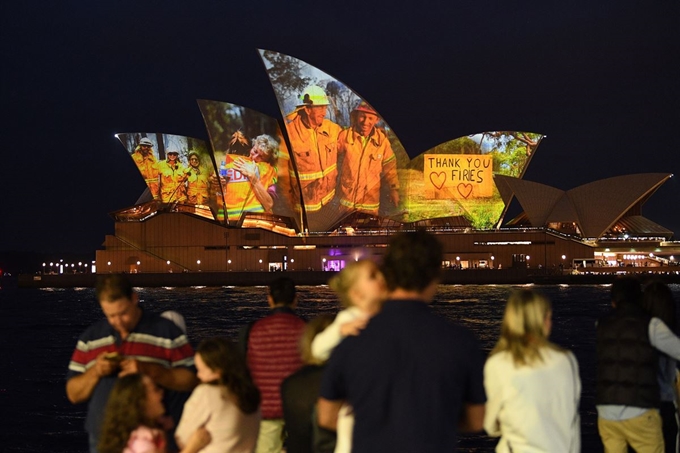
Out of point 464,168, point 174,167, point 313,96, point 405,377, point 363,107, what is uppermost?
point 313,96

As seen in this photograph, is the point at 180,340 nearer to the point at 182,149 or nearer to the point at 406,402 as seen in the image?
the point at 406,402

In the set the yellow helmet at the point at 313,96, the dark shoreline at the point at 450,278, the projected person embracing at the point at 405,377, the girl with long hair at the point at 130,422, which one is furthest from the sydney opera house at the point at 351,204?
the projected person embracing at the point at 405,377

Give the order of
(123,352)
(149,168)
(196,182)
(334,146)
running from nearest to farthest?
(123,352) → (334,146) → (149,168) → (196,182)

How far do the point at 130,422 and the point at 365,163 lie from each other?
52.3 meters

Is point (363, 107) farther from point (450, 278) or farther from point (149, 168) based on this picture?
point (149, 168)

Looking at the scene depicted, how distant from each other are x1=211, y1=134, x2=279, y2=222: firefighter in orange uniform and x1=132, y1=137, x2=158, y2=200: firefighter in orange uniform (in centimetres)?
516

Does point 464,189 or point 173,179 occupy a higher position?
point 173,179

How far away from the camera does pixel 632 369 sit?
5055 mm

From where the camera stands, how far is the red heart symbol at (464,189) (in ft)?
190

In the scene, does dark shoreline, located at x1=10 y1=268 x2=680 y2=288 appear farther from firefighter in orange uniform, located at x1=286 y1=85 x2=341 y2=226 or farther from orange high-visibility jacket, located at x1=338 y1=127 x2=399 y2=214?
orange high-visibility jacket, located at x1=338 y1=127 x2=399 y2=214

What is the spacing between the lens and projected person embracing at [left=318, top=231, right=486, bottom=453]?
300 centimetres

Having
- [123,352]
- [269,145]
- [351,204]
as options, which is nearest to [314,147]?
[269,145]

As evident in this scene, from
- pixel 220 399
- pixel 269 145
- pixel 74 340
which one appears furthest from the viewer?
pixel 269 145

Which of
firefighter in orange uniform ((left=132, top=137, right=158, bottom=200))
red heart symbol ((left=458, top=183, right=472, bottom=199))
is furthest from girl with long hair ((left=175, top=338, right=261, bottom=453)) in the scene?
firefighter in orange uniform ((left=132, top=137, right=158, bottom=200))
